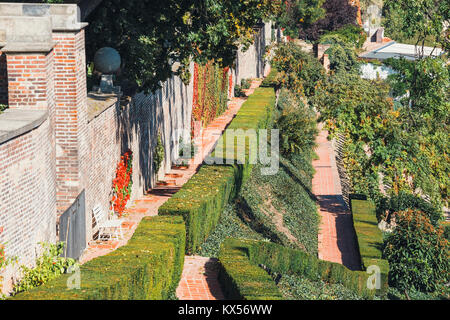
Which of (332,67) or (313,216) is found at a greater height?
(332,67)

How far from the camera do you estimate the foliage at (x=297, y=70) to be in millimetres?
33281

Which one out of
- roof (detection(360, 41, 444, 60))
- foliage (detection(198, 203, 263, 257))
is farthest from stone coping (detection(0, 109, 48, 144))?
roof (detection(360, 41, 444, 60))

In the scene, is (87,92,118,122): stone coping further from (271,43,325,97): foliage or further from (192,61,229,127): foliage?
(271,43,325,97): foliage

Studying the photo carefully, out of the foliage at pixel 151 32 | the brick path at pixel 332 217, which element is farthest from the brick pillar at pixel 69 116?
the brick path at pixel 332 217

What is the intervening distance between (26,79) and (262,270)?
5003mm

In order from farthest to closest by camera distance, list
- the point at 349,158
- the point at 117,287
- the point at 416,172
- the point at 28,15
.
→ the point at 349,158 < the point at 416,172 < the point at 28,15 < the point at 117,287

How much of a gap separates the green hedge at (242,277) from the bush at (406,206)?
10923 millimetres

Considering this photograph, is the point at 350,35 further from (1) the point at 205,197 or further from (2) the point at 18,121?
(2) the point at 18,121

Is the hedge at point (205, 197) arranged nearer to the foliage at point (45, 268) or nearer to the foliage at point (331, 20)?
the foliage at point (45, 268)

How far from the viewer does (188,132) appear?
2417 centimetres

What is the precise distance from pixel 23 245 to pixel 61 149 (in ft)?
8.40

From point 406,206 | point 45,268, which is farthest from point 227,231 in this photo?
point 406,206
